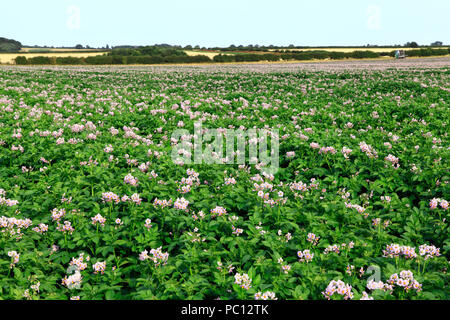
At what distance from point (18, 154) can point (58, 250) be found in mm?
4182

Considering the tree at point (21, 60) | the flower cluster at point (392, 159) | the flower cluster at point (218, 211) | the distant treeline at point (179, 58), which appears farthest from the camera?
the distant treeline at point (179, 58)

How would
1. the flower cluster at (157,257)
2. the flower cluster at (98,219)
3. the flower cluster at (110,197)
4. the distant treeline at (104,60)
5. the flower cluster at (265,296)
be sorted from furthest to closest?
the distant treeline at (104,60) → the flower cluster at (110,197) → the flower cluster at (98,219) → the flower cluster at (157,257) → the flower cluster at (265,296)

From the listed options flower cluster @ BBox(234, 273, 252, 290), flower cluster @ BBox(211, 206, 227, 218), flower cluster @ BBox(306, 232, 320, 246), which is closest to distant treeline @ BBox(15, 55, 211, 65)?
flower cluster @ BBox(211, 206, 227, 218)

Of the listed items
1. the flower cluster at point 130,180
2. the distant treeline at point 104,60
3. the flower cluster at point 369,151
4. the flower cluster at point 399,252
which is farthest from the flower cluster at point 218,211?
the distant treeline at point 104,60

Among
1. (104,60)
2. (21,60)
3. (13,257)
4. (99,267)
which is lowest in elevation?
(99,267)

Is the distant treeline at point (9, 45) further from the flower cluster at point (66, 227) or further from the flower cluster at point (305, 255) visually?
the flower cluster at point (305, 255)

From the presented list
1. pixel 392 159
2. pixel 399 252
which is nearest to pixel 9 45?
pixel 392 159

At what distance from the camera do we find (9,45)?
104688 mm

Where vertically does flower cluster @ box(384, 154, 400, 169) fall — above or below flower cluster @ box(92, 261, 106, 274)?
above

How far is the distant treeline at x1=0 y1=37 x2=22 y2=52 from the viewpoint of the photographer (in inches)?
3922

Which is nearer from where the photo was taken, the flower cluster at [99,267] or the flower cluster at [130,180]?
the flower cluster at [99,267]

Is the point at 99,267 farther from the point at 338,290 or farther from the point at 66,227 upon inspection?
the point at 338,290

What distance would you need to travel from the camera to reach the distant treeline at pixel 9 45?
99.6 meters

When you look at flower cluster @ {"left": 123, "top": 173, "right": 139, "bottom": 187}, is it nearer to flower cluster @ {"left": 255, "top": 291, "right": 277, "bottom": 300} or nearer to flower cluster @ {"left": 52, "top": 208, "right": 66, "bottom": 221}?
flower cluster @ {"left": 52, "top": 208, "right": 66, "bottom": 221}
